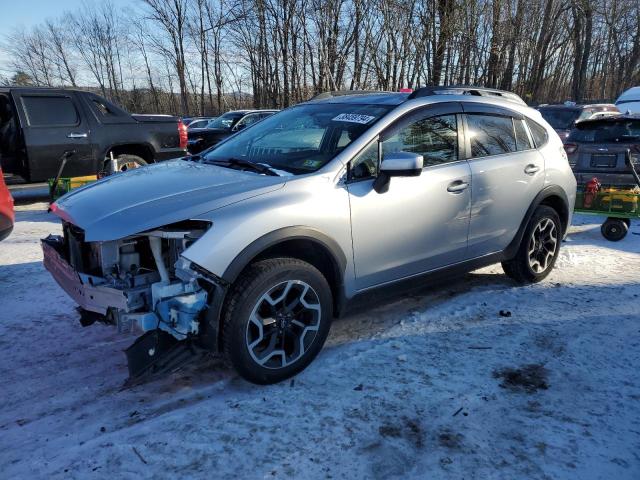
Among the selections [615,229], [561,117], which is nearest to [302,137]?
[615,229]

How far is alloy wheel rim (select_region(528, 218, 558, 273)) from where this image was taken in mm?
4841

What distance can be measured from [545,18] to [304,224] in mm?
28789

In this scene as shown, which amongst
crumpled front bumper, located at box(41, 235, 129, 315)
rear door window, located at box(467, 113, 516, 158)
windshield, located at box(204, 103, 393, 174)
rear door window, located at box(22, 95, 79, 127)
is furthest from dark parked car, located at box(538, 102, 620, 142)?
crumpled front bumper, located at box(41, 235, 129, 315)

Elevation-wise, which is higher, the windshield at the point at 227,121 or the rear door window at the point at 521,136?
the windshield at the point at 227,121

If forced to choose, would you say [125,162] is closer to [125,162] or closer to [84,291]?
[125,162]

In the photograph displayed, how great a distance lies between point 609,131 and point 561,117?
481 cm

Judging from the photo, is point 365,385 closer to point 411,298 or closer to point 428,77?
point 411,298

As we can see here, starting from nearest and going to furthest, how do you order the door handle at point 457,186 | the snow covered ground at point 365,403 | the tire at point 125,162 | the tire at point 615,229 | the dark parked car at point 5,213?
1. the snow covered ground at point 365,403
2. the door handle at point 457,186
3. the dark parked car at point 5,213
4. the tire at point 615,229
5. the tire at point 125,162

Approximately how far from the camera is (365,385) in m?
3.12

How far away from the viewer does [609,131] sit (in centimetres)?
775

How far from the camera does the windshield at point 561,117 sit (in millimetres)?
11898

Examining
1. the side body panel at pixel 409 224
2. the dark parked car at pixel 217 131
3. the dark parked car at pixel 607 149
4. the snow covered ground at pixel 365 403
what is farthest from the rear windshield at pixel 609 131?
the dark parked car at pixel 217 131

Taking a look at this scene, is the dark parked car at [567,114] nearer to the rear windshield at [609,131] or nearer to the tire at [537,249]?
the rear windshield at [609,131]

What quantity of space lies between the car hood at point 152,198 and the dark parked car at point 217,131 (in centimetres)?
1119
